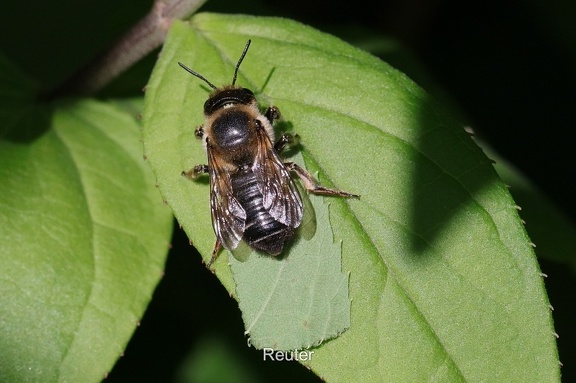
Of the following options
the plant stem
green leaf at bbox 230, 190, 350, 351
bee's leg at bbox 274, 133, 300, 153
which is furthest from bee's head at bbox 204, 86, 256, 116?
green leaf at bbox 230, 190, 350, 351

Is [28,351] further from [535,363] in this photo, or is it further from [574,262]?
[574,262]

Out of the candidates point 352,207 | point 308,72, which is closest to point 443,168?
point 352,207

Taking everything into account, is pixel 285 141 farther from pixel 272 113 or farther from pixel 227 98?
pixel 227 98

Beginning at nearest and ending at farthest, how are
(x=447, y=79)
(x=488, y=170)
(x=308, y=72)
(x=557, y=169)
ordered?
(x=488, y=170) → (x=308, y=72) → (x=557, y=169) → (x=447, y=79)

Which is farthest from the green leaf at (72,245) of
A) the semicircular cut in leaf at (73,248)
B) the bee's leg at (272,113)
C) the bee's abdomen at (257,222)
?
the bee's leg at (272,113)

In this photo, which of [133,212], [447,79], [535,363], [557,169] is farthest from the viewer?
[447,79]

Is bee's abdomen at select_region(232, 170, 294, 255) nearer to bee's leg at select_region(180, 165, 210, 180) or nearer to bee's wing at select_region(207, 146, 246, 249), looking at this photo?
bee's wing at select_region(207, 146, 246, 249)

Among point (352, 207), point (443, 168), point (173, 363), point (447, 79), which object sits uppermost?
point (443, 168)

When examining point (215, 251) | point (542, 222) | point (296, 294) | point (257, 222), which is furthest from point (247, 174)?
point (542, 222)
